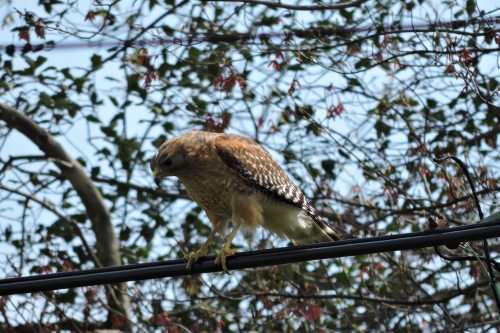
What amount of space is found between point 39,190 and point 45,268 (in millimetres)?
1255

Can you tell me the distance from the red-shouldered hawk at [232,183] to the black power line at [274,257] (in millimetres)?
1151

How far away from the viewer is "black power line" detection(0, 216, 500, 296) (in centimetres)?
324

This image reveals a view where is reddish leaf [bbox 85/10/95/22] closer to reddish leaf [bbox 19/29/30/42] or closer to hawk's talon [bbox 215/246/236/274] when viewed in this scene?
reddish leaf [bbox 19/29/30/42]

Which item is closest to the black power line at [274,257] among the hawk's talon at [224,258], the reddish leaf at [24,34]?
the hawk's talon at [224,258]

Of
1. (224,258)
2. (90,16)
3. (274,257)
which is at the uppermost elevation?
(90,16)

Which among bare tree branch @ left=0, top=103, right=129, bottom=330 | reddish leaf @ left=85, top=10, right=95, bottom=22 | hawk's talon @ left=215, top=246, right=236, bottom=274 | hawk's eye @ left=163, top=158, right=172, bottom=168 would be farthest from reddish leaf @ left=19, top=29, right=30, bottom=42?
hawk's talon @ left=215, top=246, right=236, bottom=274

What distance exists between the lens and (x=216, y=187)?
201 inches

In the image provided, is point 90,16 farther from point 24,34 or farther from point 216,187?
point 216,187

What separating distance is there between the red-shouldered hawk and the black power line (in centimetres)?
115

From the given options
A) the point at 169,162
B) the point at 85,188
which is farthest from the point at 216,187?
the point at 85,188

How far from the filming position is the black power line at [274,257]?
10.6 ft

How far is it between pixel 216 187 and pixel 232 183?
0.11 metres

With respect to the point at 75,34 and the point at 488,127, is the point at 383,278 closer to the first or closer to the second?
the point at 488,127

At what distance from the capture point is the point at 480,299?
24.3 feet
